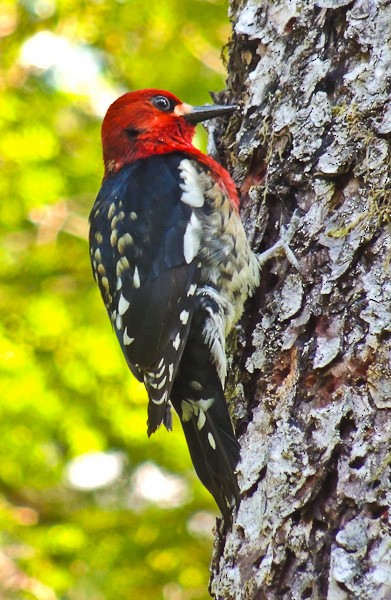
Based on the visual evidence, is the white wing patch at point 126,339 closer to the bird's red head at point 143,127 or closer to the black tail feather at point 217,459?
the black tail feather at point 217,459

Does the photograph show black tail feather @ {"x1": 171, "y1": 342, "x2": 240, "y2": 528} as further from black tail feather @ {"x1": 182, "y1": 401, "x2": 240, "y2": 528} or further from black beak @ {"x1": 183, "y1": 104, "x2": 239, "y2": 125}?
black beak @ {"x1": 183, "y1": 104, "x2": 239, "y2": 125}

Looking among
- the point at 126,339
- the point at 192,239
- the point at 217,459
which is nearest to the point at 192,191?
the point at 192,239

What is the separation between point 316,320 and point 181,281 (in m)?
0.71

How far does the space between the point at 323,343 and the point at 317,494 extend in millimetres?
459

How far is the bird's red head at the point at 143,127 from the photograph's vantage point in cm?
376

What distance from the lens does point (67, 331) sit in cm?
476

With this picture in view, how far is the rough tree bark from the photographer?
7.52ft

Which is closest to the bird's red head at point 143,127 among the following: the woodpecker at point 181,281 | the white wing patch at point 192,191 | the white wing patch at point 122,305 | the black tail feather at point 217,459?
the woodpecker at point 181,281

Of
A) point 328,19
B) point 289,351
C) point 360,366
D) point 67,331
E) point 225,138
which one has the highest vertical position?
point 67,331

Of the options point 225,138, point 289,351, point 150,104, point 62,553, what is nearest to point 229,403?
point 289,351

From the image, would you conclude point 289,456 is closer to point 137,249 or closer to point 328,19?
point 137,249

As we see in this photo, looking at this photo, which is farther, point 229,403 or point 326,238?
point 229,403

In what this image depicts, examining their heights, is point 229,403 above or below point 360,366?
→ above

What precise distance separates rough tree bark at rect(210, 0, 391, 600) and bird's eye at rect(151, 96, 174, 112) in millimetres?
688
